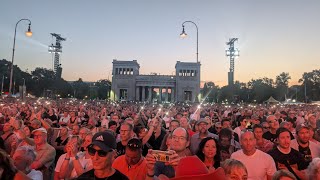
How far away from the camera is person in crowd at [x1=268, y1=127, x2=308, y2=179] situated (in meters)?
5.23

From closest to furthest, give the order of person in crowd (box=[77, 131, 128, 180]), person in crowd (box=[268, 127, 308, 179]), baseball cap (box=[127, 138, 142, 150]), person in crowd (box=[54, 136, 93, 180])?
person in crowd (box=[77, 131, 128, 180]), baseball cap (box=[127, 138, 142, 150]), person in crowd (box=[54, 136, 93, 180]), person in crowd (box=[268, 127, 308, 179])

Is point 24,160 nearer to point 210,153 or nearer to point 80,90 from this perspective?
point 210,153

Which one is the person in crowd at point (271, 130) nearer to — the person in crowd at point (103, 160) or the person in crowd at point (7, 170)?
the person in crowd at point (103, 160)

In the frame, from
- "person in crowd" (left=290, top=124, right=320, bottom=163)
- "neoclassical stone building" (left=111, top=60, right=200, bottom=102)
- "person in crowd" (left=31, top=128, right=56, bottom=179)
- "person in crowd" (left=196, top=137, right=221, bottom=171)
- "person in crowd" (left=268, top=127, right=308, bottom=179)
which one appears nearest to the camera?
"person in crowd" (left=196, top=137, right=221, bottom=171)

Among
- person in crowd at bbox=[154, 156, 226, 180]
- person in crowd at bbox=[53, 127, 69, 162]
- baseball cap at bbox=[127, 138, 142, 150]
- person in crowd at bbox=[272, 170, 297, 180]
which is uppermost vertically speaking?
person in crowd at bbox=[154, 156, 226, 180]

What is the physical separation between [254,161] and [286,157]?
805 mm

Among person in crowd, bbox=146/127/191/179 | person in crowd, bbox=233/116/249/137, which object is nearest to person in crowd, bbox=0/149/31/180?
person in crowd, bbox=146/127/191/179

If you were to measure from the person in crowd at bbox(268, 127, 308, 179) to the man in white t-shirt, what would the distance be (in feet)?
1.60

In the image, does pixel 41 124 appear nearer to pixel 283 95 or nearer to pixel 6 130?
pixel 6 130

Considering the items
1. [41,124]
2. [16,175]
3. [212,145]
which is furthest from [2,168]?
[41,124]

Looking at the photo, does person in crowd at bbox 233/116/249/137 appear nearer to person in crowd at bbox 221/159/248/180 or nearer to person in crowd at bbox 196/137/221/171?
person in crowd at bbox 196/137/221/171

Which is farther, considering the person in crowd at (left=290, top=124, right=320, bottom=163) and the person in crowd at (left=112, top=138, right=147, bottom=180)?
the person in crowd at (left=290, top=124, right=320, bottom=163)

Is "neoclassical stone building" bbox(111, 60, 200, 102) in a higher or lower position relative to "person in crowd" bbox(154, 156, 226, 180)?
higher

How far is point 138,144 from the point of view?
4.21m
